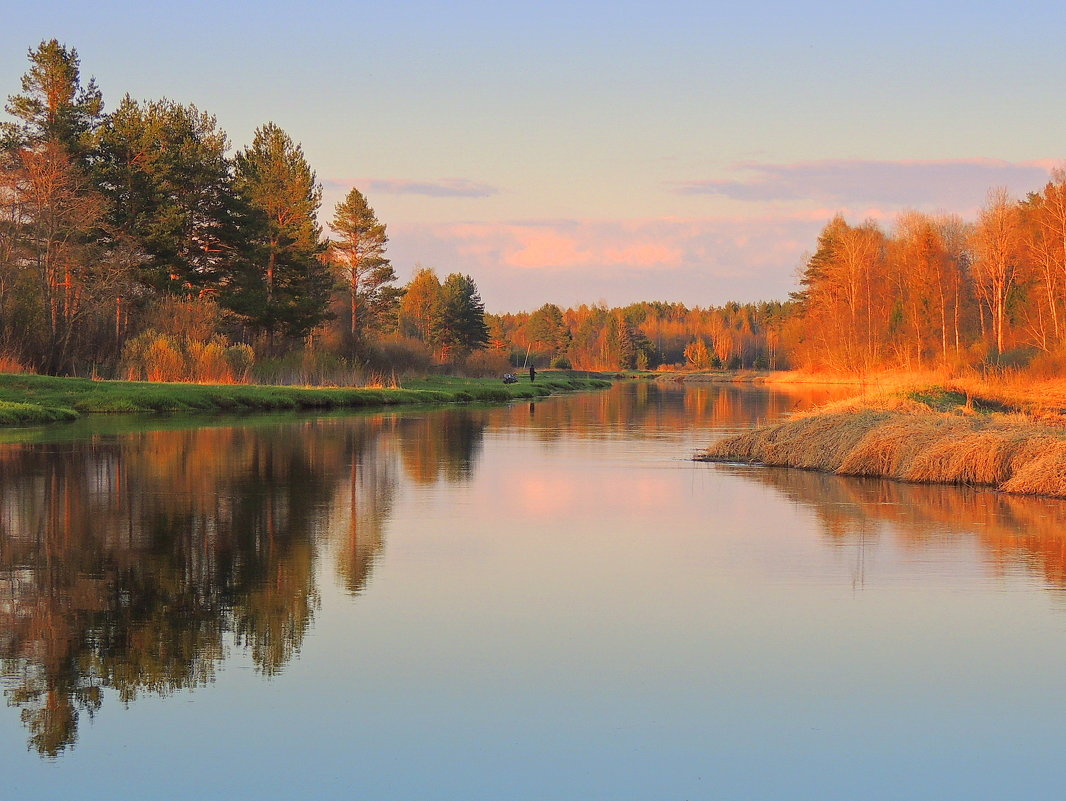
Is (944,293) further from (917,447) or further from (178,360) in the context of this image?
(917,447)

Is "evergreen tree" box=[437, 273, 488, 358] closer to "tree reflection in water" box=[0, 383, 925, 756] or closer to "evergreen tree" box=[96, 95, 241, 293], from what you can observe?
"evergreen tree" box=[96, 95, 241, 293]

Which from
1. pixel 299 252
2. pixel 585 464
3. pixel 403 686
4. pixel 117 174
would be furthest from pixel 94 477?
pixel 299 252

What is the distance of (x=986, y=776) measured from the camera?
6340 millimetres

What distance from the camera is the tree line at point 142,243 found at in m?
46.9

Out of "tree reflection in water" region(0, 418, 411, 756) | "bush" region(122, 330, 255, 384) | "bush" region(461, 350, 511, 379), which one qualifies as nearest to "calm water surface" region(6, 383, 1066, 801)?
"tree reflection in water" region(0, 418, 411, 756)

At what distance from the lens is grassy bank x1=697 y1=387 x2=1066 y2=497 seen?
63.3ft

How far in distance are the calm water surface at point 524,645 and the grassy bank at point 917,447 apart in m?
1.48

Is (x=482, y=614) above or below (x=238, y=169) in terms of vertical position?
below

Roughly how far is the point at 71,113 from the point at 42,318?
9.62 meters

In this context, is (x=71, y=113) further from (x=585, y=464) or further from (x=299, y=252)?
(x=585, y=464)

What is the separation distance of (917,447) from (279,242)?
154 feet

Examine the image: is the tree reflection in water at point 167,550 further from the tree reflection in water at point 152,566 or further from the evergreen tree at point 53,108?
the evergreen tree at point 53,108

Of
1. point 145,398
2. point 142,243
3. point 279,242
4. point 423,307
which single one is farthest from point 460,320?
point 145,398

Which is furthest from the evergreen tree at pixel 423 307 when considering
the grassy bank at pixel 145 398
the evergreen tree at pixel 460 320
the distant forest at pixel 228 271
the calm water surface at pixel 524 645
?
the calm water surface at pixel 524 645
